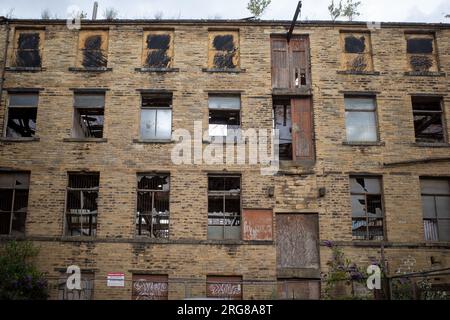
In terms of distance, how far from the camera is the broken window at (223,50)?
18.6m

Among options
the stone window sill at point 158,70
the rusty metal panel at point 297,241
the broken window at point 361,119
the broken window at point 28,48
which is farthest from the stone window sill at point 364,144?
the broken window at point 28,48

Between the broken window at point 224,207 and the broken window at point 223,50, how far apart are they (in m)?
4.24

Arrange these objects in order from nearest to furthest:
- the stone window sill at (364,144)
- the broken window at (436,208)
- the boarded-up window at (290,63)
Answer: the broken window at (436,208) < the stone window sill at (364,144) < the boarded-up window at (290,63)

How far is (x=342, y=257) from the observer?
16.4 m

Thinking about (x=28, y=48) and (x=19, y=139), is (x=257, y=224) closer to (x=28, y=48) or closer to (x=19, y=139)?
(x=19, y=139)

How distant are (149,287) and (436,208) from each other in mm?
9880

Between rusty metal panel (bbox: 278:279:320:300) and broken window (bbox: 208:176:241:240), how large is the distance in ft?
7.01

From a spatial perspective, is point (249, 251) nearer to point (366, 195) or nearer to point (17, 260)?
point (366, 195)

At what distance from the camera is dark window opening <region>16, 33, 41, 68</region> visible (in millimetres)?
18562

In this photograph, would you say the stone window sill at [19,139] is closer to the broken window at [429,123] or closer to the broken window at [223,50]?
the broken window at [223,50]

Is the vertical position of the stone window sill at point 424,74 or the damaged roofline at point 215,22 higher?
the damaged roofline at point 215,22

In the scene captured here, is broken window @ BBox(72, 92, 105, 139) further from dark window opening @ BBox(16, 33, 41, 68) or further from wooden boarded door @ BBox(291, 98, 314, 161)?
wooden boarded door @ BBox(291, 98, 314, 161)

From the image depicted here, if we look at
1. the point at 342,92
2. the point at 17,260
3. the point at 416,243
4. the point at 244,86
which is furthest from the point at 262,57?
the point at 17,260
